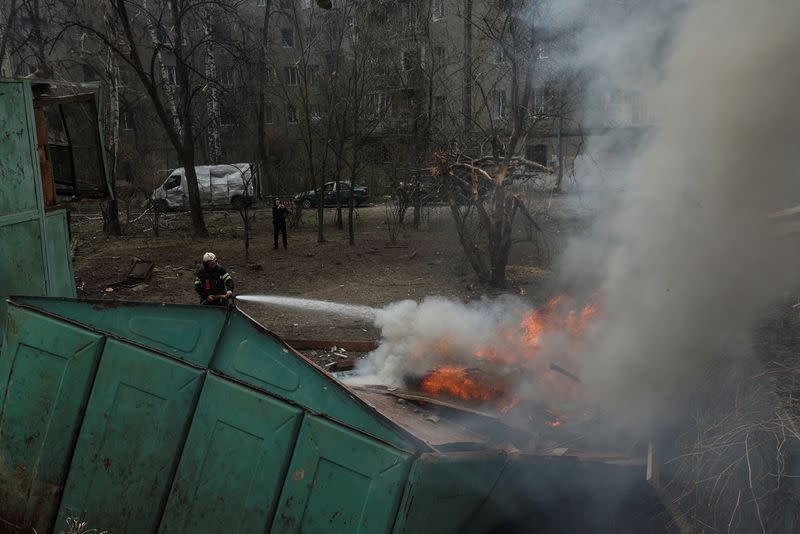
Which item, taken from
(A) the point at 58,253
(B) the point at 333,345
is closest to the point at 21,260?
(A) the point at 58,253

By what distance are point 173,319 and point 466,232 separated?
8417 mm

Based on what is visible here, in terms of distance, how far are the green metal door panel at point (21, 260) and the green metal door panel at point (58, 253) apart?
12 cm

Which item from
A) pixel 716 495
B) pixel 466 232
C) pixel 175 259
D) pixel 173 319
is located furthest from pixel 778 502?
pixel 175 259

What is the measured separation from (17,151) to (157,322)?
2782mm

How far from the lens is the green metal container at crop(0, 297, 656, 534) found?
10.6ft

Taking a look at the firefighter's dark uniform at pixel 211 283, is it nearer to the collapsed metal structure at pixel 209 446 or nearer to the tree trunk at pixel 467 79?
the collapsed metal structure at pixel 209 446

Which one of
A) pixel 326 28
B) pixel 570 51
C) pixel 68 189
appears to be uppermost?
pixel 326 28

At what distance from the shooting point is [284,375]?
11.7 ft

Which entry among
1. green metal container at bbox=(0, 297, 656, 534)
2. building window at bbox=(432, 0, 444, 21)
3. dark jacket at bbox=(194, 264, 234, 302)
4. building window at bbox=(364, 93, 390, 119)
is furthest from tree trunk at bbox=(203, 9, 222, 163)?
green metal container at bbox=(0, 297, 656, 534)

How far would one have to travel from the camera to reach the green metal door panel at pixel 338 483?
10.2ft

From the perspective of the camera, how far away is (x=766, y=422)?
3869 mm

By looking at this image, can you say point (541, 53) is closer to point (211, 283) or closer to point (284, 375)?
point (211, 283)

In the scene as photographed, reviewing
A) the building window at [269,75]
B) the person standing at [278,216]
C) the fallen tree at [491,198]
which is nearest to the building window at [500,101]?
the fallen tree at [491,198]

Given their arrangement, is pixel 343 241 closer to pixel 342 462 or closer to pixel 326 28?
pixel 326 28
